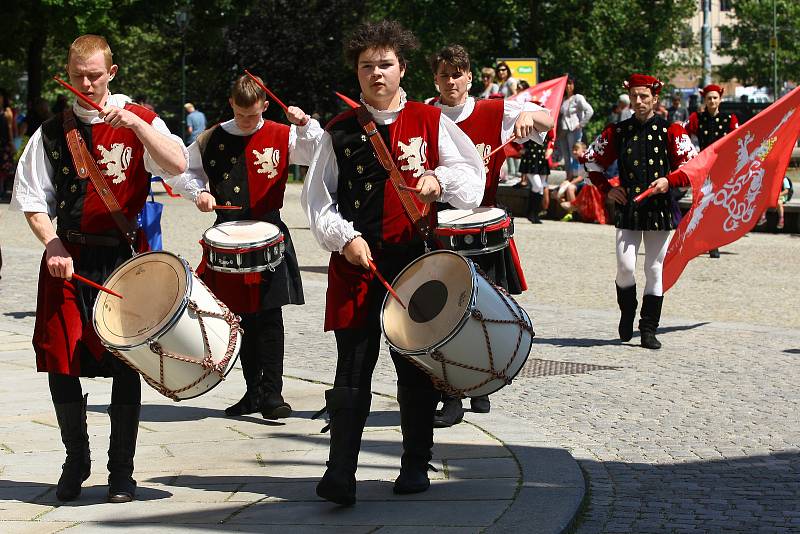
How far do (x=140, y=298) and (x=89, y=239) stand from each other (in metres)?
0.40

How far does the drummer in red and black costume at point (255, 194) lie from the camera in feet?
24.6

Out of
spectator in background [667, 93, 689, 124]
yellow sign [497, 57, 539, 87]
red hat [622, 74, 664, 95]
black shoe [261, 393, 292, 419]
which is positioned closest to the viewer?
black shoe [261, 393, 292, 419]

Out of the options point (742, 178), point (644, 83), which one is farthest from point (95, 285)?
point (742, 178)

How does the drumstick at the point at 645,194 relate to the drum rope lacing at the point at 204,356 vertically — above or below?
above

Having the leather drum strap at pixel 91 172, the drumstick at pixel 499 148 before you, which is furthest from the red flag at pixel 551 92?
the leather drum strap at pixel 91 172

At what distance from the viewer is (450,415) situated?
7.17 metres

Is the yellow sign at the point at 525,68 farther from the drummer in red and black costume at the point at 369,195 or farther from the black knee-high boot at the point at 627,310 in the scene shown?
the drummer in red and black costume at the point at 369,195

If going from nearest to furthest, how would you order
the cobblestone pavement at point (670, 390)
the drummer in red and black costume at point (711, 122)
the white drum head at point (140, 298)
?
the white drum head at point (140, 298) < the cobblestone pavement at point (670, 390) < the drummer in red and black costume at point (711, 122)

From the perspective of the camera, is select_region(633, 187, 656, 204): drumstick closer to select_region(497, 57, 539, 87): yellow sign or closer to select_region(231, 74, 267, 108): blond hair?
select_region(231, 74, 267, 108): blond hair

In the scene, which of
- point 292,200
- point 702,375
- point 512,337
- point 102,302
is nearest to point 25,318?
point 702,375

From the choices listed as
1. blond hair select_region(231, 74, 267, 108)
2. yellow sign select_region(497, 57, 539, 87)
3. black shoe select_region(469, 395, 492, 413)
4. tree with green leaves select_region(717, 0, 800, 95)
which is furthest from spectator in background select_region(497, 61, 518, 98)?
tree with green leaves select_region(717, 0, 800, 95)

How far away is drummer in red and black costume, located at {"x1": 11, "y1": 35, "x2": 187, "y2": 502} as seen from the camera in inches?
221

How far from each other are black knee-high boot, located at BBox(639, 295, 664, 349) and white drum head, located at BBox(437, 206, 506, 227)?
289cm

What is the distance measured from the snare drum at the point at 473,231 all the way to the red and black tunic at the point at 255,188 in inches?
36.2
